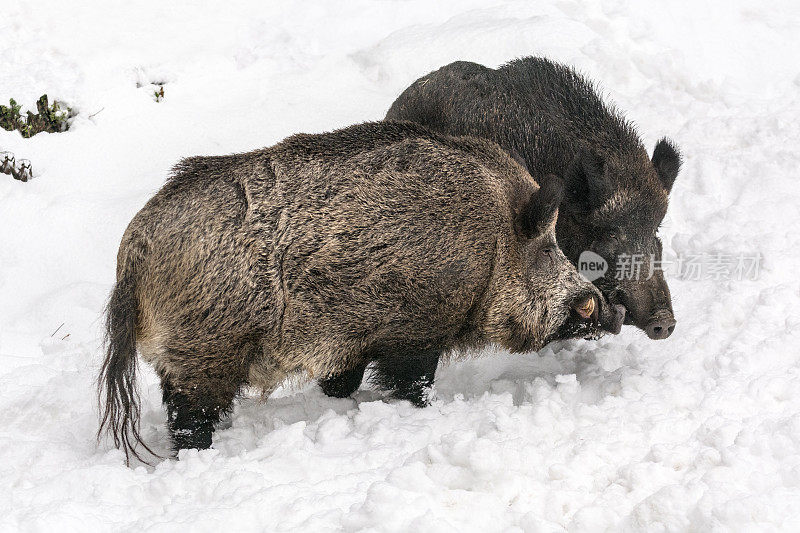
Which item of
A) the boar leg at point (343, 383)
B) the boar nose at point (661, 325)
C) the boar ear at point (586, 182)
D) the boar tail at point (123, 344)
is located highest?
the boar ear at point (586, 182)

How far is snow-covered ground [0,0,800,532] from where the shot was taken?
3385mm

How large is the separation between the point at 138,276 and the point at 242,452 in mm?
911

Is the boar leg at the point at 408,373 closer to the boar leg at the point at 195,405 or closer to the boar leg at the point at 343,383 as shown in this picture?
the boar leg at the point at 343,383

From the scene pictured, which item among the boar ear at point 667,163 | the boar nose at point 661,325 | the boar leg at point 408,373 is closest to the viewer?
the boar leg at point 408,373

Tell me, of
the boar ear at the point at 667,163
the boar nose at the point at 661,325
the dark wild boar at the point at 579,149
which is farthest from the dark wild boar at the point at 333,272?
the boar ear at the point at 667,163

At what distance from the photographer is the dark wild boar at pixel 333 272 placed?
13.3ft

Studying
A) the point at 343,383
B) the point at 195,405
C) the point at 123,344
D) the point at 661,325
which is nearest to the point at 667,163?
the point at 661,325

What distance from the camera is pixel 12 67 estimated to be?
26.0 ft

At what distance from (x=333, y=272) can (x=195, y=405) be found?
86cm

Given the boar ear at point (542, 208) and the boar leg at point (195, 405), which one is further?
the boar ear at point (542, 208)

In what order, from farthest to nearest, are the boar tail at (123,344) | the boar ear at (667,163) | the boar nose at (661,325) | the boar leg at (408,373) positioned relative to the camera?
the boar ear at (667,163) < the boar nose at (661,325) < the boar leg at (408,373) < the boar tail at (123,344)

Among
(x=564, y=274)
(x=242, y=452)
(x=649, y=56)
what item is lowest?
(x=242, y=452)

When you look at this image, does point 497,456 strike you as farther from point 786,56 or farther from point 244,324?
Answer: point 786,56

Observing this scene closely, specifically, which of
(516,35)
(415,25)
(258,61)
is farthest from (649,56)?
(258,61)
